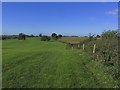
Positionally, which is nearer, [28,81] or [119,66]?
[28,81]

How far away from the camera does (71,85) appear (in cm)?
1062

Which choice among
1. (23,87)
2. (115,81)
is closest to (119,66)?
(115,81)

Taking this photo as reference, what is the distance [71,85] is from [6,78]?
2.79 meters

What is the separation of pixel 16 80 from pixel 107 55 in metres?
8.65

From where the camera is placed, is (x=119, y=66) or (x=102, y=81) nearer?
(x=102, y=81)

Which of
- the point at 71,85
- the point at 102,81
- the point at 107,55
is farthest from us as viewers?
the point at 107,55

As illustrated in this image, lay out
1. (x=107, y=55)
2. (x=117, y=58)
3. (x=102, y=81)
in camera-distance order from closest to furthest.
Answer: (x=102, y=81)
(x=117, y=58)
(x=107, y=55)

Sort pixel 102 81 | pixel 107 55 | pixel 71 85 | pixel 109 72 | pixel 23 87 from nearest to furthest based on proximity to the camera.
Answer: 1. pixel 23 87
2. pixel 71 85
3. pixel 102 81
4. pixel 109 72
5. pixel 107 55

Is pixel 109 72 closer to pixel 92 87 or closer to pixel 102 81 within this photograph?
pixel 102 81

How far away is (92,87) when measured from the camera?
10.3 meters

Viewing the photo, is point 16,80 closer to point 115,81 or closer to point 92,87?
point 92,87

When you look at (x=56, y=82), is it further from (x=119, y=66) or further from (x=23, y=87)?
(x=119, y=66)

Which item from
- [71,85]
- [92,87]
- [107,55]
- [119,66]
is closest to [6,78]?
[71,85]

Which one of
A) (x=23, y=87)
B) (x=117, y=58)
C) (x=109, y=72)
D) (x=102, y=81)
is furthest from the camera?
(x=117, y=58)
